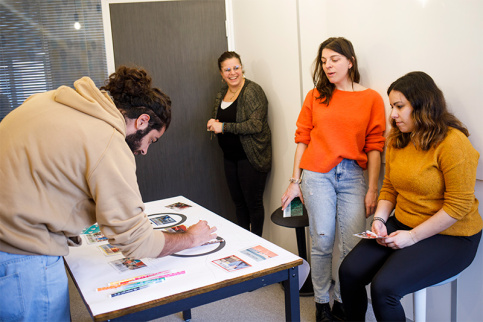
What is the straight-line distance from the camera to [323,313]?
2387 millimetres

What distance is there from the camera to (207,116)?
3.85m

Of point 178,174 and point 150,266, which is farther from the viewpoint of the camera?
point 178,174

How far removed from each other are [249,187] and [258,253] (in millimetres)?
1646

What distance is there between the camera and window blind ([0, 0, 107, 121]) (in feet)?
11.5

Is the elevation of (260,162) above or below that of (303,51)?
below

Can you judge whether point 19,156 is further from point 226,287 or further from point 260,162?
point 260,162

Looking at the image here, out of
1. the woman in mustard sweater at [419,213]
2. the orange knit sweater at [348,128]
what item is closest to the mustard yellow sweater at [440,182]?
the woman in mustard sweater at [419,213]

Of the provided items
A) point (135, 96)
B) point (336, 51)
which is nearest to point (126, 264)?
point (135, 96)

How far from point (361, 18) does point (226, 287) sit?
1681mm

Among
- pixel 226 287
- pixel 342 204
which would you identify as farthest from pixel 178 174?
pixel 226 287

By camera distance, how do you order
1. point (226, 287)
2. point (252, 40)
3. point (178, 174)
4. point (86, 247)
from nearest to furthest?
point (226, 287)
point (86, 247)
point (252, 40)
point (178, 174)

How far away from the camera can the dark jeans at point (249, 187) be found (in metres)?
3.26

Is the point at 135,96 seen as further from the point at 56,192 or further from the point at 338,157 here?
the point at 338,157

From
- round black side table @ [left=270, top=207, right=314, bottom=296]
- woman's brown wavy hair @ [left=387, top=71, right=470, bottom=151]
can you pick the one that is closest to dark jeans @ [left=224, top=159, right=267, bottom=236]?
round black side table @ [left=270, top=207, right=314, bottom=296]
